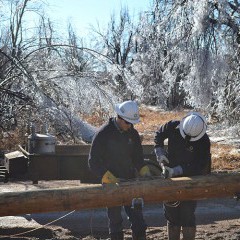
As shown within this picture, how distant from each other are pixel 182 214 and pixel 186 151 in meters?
0.69

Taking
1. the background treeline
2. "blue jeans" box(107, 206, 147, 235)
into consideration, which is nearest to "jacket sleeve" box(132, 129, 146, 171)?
"blue jeans" box(107, 206, 147, 235)

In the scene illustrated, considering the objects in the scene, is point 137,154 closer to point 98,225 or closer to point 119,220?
point 119,220

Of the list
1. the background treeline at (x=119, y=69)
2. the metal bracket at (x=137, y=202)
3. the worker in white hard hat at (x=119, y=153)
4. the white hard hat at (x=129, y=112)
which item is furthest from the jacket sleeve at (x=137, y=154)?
the background treeline at (x=119, y=69)

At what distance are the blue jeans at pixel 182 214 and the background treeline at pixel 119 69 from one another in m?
5.14

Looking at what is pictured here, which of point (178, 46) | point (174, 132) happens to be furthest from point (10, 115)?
point (174, 132)

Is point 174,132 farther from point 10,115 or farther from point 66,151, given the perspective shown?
point 10,115

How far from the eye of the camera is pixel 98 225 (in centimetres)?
655

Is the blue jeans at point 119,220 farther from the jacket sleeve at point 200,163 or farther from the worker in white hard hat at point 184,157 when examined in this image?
the jacket sleeve at point 200,163

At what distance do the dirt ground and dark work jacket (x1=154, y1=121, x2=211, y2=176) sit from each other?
1.53m

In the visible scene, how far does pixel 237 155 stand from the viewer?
40.2 feet

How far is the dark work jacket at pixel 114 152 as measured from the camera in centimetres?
459

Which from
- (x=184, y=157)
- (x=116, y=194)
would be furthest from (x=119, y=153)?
(x=184, y=157)

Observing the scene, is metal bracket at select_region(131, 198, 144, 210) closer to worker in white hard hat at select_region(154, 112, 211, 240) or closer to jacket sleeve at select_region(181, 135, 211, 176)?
worker in white hard hat at select_region(154, 112, 211, 240)

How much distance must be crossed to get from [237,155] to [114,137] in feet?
27.4
